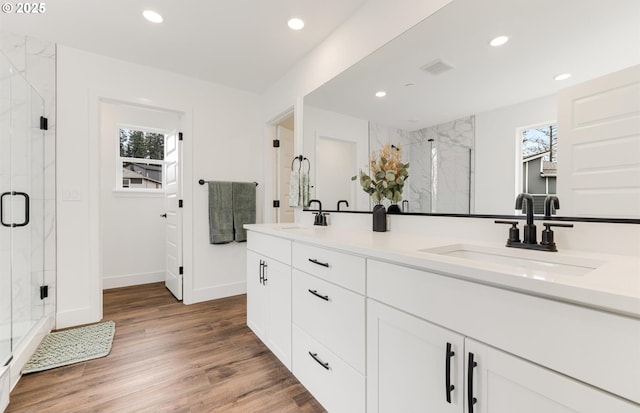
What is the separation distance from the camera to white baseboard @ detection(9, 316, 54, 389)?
5.28 feet

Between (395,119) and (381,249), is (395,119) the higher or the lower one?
the higher one

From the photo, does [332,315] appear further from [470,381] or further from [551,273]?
[551,273]

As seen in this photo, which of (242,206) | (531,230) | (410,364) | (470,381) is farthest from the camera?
(242,206)

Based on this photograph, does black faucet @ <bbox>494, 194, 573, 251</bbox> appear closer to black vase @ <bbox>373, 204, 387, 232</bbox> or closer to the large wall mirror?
the large wall mirror

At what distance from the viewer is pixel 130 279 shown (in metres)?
3.56

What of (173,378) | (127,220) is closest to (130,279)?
(127,220)

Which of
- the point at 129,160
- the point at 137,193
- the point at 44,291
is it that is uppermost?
the point at 129,160

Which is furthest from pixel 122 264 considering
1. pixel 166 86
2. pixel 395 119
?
pixel 395 119

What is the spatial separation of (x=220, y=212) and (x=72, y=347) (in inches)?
63.8

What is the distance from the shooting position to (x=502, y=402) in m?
0.69

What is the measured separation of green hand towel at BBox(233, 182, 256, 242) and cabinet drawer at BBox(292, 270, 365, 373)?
1.81m

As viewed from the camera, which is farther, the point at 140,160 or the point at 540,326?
the point at 140,160

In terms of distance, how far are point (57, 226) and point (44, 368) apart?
119cm

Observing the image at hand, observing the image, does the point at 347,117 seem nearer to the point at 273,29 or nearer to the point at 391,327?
the point at 273,29
